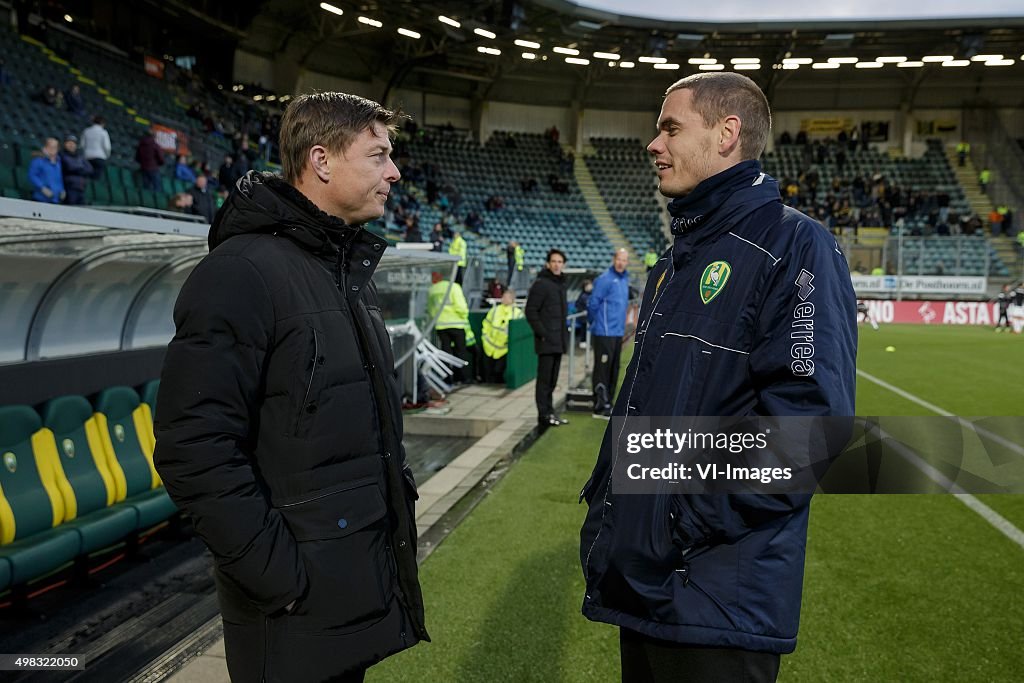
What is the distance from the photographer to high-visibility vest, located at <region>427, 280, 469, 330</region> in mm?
10586

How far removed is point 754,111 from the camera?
1820 millimetres

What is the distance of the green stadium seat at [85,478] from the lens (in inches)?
184

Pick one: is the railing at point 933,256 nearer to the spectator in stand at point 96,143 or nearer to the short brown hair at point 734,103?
the spectator in stand at point 96,143

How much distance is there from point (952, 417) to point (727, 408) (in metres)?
5.86

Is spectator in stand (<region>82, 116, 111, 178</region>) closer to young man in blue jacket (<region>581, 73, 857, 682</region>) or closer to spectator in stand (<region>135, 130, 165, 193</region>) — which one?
spectator in stand (<region>135, 130, 165, 193</region>)

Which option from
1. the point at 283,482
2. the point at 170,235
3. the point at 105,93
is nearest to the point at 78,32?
the point at 105,93

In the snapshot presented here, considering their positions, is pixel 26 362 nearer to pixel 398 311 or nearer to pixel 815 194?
pixel 398 311

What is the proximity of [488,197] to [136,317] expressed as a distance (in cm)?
2920

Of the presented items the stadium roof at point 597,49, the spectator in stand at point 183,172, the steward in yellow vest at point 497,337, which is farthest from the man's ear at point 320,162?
the stadium roof at point 597,49

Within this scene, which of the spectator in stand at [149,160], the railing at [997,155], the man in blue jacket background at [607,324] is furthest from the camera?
the railing at [997,155]

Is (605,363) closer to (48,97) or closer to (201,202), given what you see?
(201,202)

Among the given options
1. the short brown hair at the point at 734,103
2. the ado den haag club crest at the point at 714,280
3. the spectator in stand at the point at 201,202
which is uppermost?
the spectator in stand at the point at 201,202

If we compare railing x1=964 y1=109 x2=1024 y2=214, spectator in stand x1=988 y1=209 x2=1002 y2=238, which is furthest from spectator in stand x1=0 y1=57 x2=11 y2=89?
railing x1=964 y1=109 x2=1024 y2=214

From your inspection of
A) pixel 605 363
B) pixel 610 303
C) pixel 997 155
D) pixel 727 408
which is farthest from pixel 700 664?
pixel 997 155
